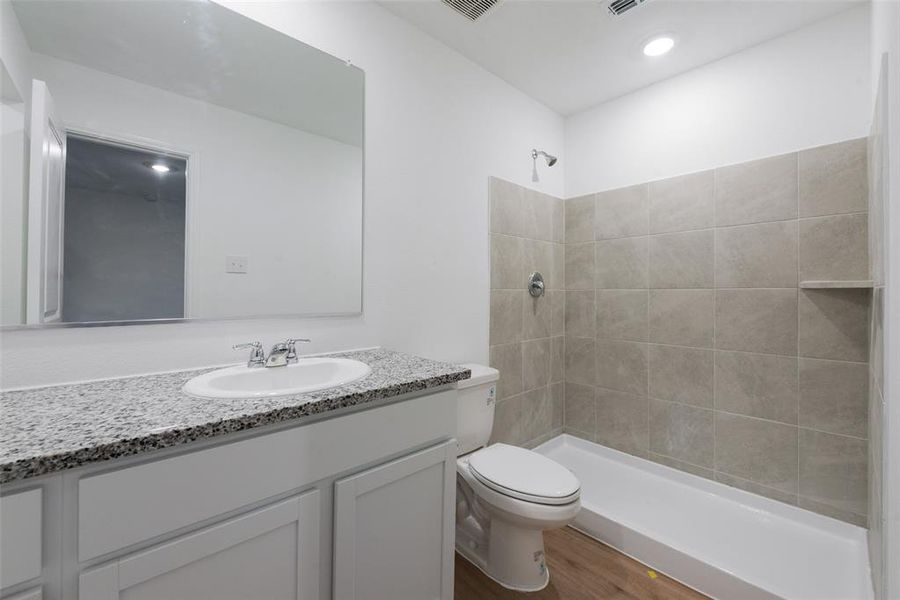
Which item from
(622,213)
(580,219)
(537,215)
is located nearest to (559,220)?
(580,219)

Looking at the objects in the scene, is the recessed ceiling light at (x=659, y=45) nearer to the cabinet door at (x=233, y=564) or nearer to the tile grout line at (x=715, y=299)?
the tile grout line at (x=715, y=299)

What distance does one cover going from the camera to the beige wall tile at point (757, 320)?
5.63ft

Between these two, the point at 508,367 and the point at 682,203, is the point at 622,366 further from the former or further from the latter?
the point at 682,203

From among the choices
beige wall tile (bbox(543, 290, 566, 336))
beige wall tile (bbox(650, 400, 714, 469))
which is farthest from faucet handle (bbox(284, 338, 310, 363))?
beige wall tile (bbox(650, 400, 714, 469))

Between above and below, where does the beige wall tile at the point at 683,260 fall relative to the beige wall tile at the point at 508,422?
above

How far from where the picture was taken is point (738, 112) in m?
1.88

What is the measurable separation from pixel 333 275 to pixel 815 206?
2.13 m

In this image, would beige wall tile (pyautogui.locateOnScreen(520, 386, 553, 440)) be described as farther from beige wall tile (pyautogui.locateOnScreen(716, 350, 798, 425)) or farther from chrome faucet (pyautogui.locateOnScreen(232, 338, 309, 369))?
chrome faucet (pyautogui.locateOnScreen(232, 338, 309, 369))

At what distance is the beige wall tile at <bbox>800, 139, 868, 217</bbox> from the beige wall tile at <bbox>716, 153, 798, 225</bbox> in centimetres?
4

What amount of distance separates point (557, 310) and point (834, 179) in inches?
56.3

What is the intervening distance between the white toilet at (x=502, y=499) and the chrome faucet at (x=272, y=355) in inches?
28.6

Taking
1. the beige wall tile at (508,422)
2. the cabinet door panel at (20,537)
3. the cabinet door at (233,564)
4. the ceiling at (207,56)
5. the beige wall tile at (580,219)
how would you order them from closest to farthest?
the cabinet door panel at (20,537)
the cabinet door at (233,564)
the ceiling at (207,56)
the beige wall tile at (508,422)
the beige wall tile at (580,219)

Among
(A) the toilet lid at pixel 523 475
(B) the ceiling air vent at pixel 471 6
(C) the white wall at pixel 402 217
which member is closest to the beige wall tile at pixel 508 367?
(C) the white wall at pixel 402 217

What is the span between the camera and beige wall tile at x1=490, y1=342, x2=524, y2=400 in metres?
2.10
